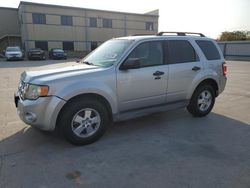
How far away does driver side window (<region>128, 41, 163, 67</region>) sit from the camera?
14.7 feet

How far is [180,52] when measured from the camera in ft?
16.6

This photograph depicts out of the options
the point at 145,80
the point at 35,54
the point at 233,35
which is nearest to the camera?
the point at 145,80

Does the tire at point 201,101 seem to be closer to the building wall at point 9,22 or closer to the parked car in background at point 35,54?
the parked car in background at point 35,54

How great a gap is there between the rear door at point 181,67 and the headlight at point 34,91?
96.9 inches

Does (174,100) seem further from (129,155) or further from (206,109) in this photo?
(129,155)

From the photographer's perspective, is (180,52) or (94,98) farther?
(180,52)

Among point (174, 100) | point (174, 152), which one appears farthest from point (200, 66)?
point (174, 152)

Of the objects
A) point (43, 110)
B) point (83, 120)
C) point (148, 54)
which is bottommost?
point (83, 120)

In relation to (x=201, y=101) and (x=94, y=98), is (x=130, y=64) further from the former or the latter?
(x=201, y=101)

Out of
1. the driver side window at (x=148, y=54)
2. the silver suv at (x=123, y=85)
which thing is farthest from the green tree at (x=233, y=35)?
the driver side window at (x=148, y=54)

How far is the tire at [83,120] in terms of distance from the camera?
384cm

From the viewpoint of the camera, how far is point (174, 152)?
3.79m

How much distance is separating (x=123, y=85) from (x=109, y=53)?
0.84 meters

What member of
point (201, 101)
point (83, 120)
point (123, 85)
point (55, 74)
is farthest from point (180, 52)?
point (55, 74)
